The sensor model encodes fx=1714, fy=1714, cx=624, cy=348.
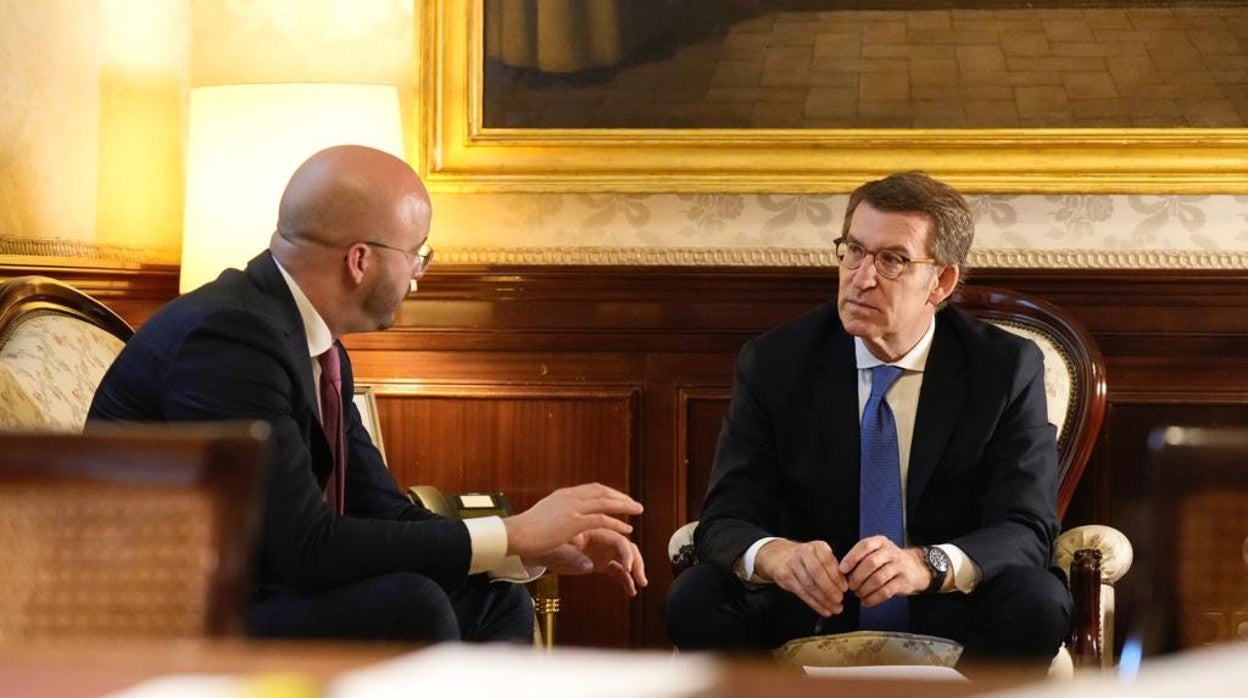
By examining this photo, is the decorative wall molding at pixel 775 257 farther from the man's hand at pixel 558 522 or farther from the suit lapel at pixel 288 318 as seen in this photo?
the man's hand at pixel 558 522

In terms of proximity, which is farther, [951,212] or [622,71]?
[622,71]

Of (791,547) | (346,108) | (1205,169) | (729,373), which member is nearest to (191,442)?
(791,547)

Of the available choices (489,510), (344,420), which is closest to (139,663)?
(344,420)

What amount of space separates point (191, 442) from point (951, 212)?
6.73 ft

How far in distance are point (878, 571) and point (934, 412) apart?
1.47ft

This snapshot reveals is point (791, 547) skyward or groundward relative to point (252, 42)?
groundward

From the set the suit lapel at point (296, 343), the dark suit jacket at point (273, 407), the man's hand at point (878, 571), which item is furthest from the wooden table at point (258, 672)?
the man's hand at point (878, 571)

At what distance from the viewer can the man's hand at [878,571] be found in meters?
2.87

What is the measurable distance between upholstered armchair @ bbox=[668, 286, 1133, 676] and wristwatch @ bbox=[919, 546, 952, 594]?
99 mm

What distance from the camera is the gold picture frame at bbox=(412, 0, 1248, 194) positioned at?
13.4ft

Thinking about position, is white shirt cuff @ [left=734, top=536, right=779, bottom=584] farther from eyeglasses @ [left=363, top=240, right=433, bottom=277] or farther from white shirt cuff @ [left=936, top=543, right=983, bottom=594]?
eyeglasses @ [left=363, top=240, right=433, bottom=277]

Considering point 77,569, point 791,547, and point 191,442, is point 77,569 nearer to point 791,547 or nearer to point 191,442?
point 191,442

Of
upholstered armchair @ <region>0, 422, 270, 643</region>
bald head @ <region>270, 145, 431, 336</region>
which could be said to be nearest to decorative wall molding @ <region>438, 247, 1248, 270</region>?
bald head @ <region>270, 145, 431, 336</region>

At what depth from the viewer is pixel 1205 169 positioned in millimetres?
4055
